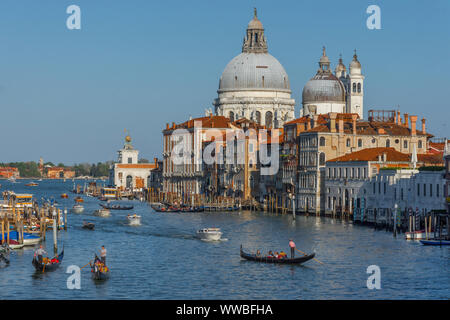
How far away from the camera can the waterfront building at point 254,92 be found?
137 metres

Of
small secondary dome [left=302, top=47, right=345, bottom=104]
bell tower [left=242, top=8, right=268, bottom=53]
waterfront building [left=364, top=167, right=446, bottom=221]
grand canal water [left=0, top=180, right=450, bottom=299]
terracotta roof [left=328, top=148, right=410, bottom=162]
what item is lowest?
grand canal water [left=0, top=180, right=450, bottom=299]

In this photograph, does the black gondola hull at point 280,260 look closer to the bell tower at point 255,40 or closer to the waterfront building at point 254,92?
the waterfront building at point 254,92

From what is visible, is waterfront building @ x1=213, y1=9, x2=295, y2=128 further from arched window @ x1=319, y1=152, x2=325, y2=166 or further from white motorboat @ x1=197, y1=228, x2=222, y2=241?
white motorboat @ x1=197, y1=228, x2=222, y2=241

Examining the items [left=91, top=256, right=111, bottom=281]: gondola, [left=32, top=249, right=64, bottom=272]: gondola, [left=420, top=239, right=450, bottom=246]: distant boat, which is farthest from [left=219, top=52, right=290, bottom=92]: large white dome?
[left=91, top=256, right=111, bottom=281]: gondola

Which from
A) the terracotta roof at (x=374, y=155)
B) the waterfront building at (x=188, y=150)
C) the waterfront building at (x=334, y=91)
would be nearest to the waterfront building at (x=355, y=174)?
the terracotta roof at (x=374, y=155)

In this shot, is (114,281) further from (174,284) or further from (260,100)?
(260,100)

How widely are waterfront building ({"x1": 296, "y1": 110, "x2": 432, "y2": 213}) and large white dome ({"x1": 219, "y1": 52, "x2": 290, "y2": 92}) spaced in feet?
179

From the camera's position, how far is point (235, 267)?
46188mm

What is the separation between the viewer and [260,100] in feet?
451

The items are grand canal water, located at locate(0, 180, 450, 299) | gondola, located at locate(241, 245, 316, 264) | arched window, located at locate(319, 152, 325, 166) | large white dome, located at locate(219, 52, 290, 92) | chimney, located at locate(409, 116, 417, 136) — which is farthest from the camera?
large white dome, located at locate(219, 52, 290, 92)

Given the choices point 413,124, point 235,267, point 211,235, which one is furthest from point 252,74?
point 235,267

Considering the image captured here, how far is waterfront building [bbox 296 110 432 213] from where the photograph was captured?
262 ft

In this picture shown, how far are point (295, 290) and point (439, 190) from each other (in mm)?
20597
